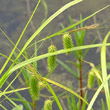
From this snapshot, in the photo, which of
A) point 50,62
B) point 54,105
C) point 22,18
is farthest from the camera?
point 22,18

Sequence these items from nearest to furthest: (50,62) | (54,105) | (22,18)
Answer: (50,62) → (54,105) → (22,18)

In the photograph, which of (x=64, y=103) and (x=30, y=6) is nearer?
(x=64, y=103)

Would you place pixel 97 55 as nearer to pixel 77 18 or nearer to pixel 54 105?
pixel 77 18

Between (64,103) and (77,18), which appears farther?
(77,18)

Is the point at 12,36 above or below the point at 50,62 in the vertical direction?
above

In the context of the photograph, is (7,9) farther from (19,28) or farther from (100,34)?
(100,34)

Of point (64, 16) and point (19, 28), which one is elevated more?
point (64, 16)

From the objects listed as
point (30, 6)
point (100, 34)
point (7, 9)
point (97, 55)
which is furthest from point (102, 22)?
point (7, 9)

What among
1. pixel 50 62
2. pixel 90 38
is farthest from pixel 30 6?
pixel 50 62

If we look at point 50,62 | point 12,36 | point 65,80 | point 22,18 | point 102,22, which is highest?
point 102,22
